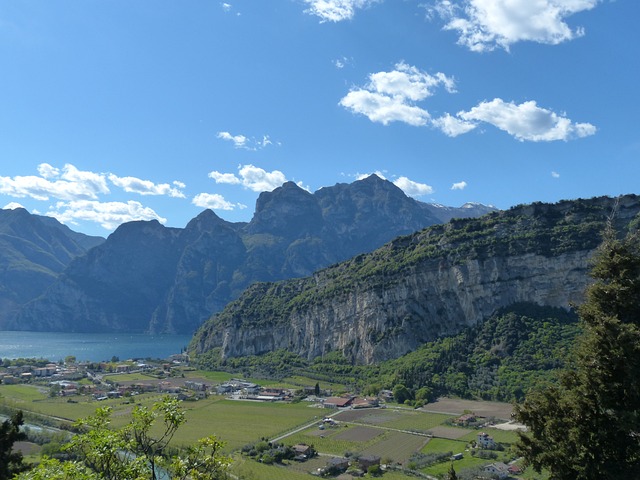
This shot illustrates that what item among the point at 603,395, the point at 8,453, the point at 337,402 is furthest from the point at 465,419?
the point at 603,395

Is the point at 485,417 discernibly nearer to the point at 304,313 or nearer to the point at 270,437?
the point at 270,437

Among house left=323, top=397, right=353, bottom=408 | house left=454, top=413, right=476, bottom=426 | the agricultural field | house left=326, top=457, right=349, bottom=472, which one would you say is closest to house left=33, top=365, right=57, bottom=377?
the agricultural field

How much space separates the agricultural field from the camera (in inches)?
2023

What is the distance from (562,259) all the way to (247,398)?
65788 millimetres

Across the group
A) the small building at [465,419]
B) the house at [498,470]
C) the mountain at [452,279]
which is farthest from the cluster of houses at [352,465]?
the mountain at [452,279]

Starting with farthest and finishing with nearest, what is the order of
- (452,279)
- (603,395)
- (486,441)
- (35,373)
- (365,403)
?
(35,373)
(452,279)
(365,403)
(486,441)
(603,395)

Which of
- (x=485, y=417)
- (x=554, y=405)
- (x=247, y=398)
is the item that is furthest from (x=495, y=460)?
(x=247, y=398)

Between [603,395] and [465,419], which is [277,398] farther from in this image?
[603,395]

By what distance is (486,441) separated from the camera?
54938 millimetres

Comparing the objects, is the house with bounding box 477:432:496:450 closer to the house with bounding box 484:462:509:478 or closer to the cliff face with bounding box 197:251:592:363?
the house with bounding box 484:462:509:478

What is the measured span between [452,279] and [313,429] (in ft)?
171

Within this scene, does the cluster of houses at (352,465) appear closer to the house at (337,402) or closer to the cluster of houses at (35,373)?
the house at (337,402)

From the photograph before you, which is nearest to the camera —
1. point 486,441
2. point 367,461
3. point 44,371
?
point 367,461

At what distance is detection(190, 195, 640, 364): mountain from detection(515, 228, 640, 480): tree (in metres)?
82.1
